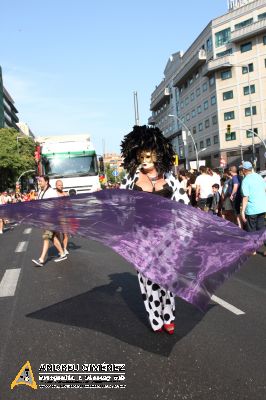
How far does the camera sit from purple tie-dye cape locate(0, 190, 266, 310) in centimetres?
419

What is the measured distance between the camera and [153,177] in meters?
4.73

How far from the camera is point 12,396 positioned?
3.48m

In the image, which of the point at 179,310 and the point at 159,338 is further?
the point at 179,310

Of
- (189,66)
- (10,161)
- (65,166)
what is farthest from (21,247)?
(189,66)

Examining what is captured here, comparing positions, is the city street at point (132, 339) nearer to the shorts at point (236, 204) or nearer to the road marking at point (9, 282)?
the road marking at point (9, 282)

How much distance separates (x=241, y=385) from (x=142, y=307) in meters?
2.43

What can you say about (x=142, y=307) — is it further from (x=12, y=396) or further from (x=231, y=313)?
(x=12, y=396)

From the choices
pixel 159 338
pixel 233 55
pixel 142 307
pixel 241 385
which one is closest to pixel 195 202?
pixel 142 307

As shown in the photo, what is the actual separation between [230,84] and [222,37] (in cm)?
607

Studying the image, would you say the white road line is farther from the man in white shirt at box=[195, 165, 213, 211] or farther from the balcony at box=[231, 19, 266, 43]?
the balcony at box=[231, 19, 266, 43]

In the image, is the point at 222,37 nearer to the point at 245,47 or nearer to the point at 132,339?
the point at 245,47

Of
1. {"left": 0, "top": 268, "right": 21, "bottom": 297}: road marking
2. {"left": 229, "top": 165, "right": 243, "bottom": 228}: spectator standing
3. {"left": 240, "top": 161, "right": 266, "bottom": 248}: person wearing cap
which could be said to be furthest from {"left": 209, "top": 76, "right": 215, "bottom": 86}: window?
{"left": 0, "top": 268, "right": 21, "bottom": 297}: road marking

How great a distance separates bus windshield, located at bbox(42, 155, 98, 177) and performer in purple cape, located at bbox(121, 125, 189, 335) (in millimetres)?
14610

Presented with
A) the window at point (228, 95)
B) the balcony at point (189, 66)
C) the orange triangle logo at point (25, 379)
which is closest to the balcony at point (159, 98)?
the balcony at point (189, 66)
